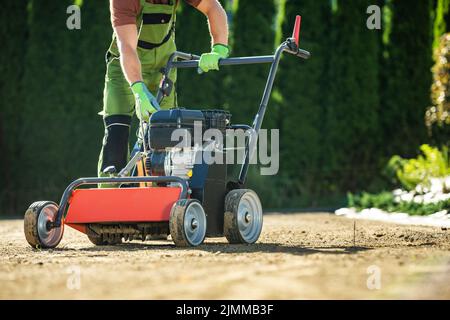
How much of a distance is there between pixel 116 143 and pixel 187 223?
1209 mm

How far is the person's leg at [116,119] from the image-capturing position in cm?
559

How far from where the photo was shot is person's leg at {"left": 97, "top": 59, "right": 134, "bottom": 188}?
559 cm

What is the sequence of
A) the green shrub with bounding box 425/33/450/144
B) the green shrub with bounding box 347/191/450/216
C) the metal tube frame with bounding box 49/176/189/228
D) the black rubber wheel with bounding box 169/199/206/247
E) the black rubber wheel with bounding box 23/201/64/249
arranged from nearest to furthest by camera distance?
the black rubber wheel with bounding box 169/199/206/247 → the metal tube frame with bounding box 49/176/189/228 → the black rubber wheel with bounding box 23/201/64/249 → the green shrub with bounding box 347/191/450/216 → the green shrub with bounding box 425/33/450/144

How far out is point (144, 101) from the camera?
16.9 feet

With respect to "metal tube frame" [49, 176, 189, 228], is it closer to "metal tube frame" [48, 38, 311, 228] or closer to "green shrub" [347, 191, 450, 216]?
"metal tube frame" [48, 38, 311, 228]

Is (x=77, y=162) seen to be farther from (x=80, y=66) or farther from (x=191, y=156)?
(x=191, y=156)

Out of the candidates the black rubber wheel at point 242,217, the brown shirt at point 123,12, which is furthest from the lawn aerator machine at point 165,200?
the brown shirt at point 123,12

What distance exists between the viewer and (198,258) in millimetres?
4086

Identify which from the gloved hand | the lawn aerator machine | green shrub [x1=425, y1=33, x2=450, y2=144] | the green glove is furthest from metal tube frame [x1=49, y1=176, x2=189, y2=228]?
green shrub [x1=425, y1=33, x2=450, y2=144]

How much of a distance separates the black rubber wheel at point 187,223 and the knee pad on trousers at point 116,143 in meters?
1.06

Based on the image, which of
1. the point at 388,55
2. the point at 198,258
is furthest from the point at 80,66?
the point at 198,258

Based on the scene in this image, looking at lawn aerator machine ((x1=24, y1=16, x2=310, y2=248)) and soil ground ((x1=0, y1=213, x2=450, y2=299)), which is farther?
lawn aerator machine ((x1=24, y1=16, x2=310, y2=248))

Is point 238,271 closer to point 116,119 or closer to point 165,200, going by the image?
point 165,200
